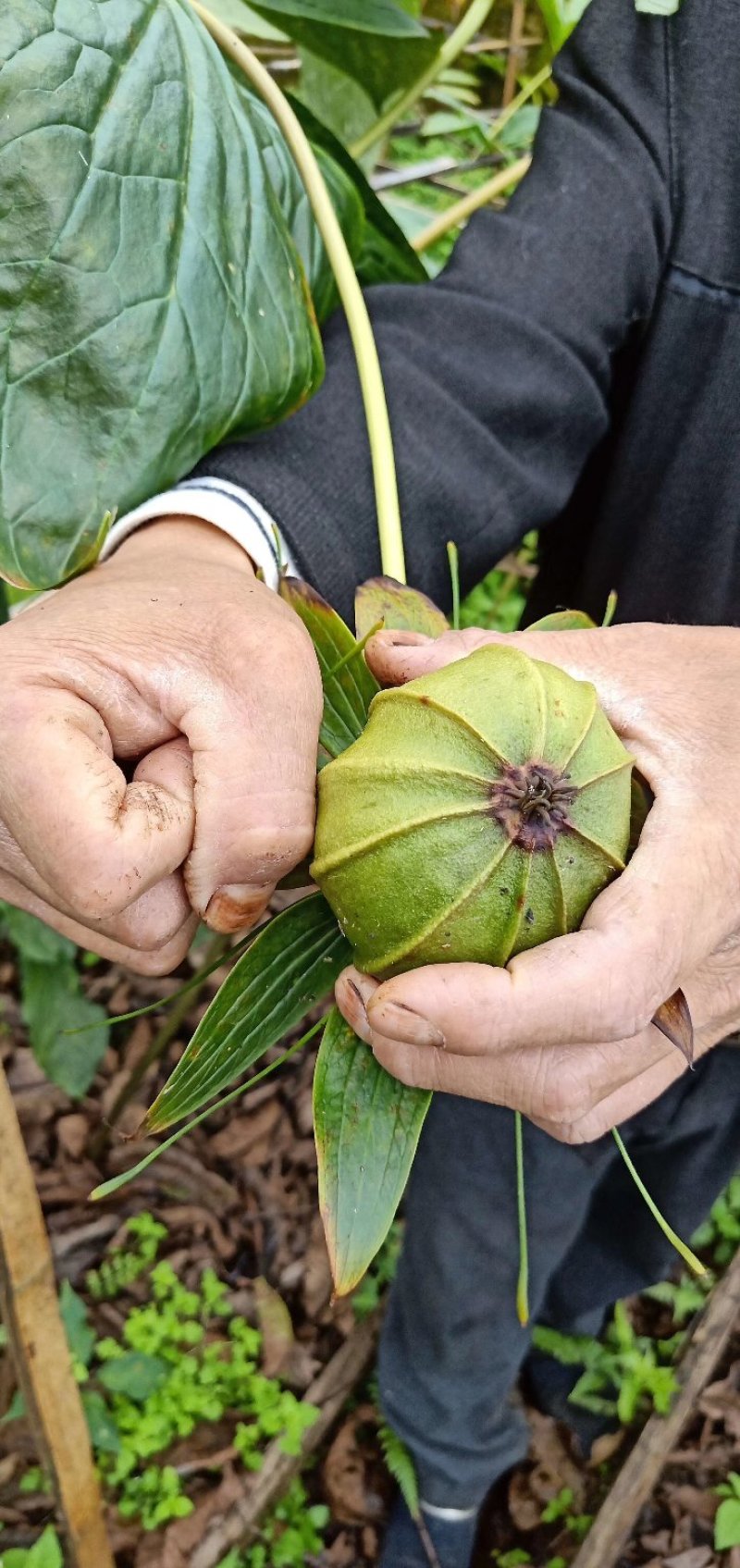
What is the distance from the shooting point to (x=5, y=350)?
82 cm

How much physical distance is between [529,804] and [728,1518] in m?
1.86

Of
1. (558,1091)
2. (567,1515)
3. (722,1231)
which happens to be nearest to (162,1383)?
(567,1515)

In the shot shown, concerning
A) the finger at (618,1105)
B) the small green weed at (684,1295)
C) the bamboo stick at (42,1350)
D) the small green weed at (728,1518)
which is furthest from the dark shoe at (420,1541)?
the finger at (618,1105)

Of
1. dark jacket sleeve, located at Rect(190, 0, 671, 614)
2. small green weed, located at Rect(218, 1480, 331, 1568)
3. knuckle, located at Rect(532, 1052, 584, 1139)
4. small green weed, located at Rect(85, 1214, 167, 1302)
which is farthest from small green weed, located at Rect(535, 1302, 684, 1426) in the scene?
dark jacket sleeve, located at Rect(190, 0, 671, 614)

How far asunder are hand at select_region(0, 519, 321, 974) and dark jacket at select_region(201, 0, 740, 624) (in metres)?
0.32

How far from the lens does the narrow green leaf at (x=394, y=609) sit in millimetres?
864

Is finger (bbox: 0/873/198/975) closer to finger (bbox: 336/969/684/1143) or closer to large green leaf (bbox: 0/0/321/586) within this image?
finger (bbox: 336/969/684/1143)

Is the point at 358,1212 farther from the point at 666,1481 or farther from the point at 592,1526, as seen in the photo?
the point at 666,1481

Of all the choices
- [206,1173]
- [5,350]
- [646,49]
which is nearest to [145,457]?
[5,350]

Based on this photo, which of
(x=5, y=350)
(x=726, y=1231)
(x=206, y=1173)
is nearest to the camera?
(x=5, y=350)

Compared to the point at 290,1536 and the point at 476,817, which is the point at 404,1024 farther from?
the point at 290,1536

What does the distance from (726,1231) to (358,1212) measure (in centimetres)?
175

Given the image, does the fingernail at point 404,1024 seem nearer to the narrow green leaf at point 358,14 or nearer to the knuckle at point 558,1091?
the knuckle at point 558,1091

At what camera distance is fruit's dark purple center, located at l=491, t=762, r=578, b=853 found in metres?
0.68
